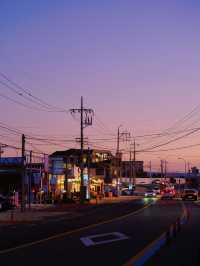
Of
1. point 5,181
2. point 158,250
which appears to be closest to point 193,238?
point 158,250

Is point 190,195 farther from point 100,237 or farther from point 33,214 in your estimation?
point 100,237

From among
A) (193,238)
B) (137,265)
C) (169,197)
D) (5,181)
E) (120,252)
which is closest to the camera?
(137,265)

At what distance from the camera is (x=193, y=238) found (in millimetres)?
21641

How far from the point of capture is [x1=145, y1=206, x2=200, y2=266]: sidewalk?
14688 millimetres

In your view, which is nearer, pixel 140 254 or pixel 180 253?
pixel 140 254

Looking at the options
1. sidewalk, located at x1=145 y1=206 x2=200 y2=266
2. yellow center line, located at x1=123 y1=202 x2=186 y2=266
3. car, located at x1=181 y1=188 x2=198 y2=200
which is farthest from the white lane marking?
car, located at x1=181 y1=188 x2=198 y2=200

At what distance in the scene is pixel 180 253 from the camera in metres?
16.7

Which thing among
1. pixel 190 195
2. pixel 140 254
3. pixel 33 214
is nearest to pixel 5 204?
pixel 33 214

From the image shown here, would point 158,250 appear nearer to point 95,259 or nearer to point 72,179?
point 95,259

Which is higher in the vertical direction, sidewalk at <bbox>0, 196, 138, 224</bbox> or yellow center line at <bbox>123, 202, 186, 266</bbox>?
yellow center line at <bbox>123, 202, 186, 266</bbox>

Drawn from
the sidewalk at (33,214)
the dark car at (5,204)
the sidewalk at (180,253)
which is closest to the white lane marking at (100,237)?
the sidewalk at (180,253)

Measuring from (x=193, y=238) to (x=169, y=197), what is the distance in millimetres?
70371

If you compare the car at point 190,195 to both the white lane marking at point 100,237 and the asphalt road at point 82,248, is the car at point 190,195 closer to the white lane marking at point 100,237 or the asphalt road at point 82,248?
the asphalt road at point 82,248

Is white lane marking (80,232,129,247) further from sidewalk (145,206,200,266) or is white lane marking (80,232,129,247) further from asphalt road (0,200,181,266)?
sidewalk (145,206,200,266)
